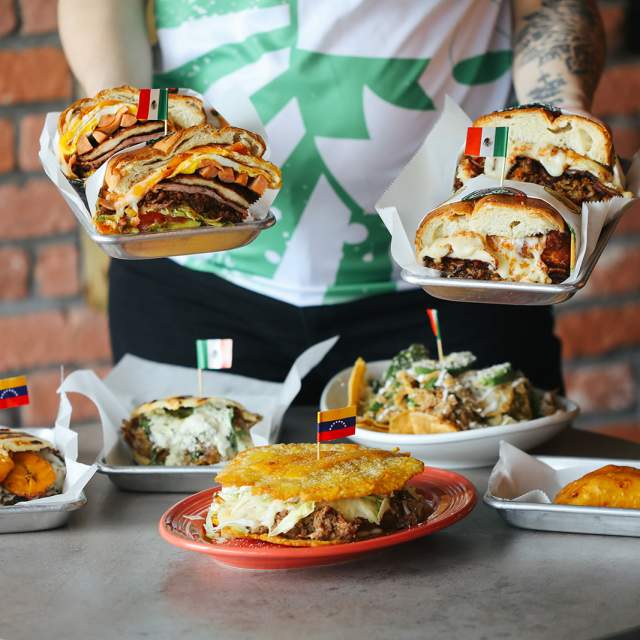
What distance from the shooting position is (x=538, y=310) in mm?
1451

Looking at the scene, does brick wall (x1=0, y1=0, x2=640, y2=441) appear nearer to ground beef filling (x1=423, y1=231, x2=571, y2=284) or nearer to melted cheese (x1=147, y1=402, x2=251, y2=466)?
melted cheese (x1=147, y1=402, x2=251, y2=466)

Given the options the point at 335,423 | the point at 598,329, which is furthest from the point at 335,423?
the point at 598,329

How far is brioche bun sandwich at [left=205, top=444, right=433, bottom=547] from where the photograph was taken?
825 millimetres

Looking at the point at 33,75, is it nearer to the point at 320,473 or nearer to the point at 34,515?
the point at 34,515

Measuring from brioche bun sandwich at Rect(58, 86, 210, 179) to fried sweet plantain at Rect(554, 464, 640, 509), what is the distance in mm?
545

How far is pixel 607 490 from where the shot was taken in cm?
90

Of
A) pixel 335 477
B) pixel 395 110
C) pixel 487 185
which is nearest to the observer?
pixel 335 477

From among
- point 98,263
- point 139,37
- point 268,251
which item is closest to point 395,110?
point 268,251

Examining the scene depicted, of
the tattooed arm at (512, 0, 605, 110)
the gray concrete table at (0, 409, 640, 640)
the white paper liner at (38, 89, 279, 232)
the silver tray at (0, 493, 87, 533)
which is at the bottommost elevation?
the gray concrete table at (0, 409, 640, 640)

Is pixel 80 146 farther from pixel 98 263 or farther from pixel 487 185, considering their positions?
pixel 98 263

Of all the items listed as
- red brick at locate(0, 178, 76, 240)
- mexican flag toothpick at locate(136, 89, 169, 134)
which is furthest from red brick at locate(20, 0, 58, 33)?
mexican flag toothpick at locate(136, 89, 169, 134)

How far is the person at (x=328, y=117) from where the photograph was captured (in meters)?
1.34

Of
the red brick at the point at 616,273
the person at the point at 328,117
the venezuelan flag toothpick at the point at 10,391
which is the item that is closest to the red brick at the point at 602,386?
the red brick at the point at 616,273

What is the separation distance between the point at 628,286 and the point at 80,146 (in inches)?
53.6
